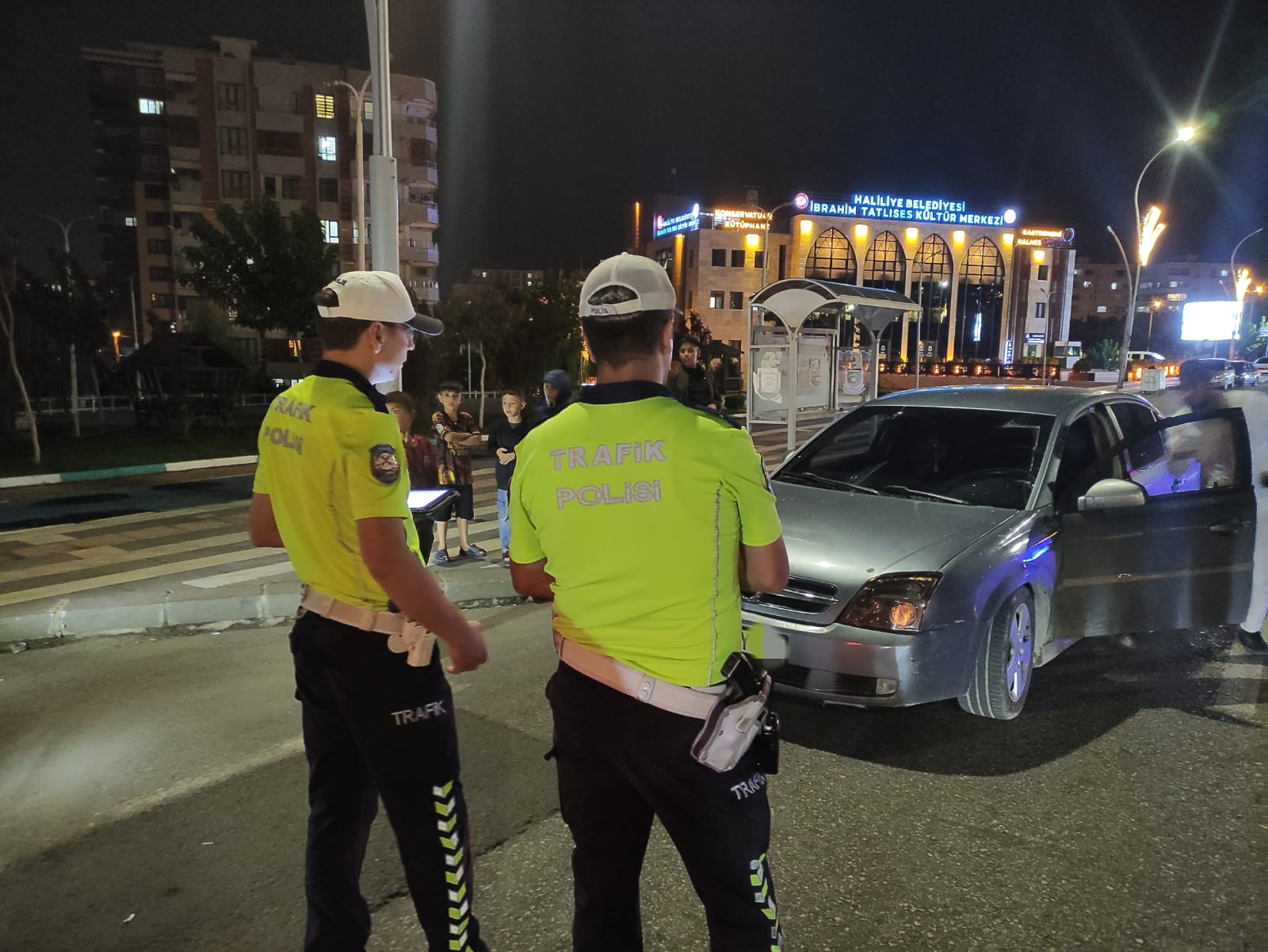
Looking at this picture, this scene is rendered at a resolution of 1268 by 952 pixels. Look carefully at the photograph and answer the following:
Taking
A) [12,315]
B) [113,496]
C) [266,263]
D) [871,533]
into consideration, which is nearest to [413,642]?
[871,533]

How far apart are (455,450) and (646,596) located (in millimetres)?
6324

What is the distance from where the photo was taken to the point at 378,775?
7.09 ft

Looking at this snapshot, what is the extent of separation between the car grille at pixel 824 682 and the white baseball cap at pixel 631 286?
2.43 metres

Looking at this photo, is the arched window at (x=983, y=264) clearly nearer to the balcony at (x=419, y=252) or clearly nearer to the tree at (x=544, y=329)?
the balcony at (x=419, y=252)

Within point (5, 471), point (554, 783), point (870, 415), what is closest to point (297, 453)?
point (554, 783)

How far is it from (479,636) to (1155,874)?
2.62 metres

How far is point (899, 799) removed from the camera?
3551mm

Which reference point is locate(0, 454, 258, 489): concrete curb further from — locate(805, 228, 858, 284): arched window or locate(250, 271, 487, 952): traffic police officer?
locate(805, 228, 858, 284): arched window

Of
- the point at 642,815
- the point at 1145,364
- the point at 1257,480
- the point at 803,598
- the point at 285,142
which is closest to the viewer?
the point at 642,815

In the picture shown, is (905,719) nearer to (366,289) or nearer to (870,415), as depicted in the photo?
(870,415)

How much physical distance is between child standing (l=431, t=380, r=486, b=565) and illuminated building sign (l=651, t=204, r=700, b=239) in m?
59.6

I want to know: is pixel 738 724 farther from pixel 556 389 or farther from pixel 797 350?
pixel 797 350

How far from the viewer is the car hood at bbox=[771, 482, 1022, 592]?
388 cm

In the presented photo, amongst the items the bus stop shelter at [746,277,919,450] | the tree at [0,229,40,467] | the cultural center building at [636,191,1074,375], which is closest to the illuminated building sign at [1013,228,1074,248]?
the cultural center building at [636,191,1074,375]
